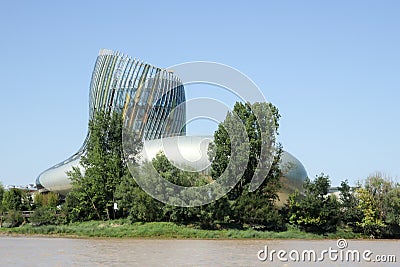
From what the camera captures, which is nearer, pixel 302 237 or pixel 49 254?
pixel 49 254

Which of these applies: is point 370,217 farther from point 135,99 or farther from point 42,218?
point 135,99

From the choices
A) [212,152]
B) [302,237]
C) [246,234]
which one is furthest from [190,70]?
[302,237]

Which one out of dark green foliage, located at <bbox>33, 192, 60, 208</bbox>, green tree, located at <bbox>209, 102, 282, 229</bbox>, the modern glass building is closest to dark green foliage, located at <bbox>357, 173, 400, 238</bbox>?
green tree, located at <bbox>209, 102, 282, 229</bbox>

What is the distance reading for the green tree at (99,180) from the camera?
44.9 metres

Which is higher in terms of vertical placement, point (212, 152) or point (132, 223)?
point (212, 152)

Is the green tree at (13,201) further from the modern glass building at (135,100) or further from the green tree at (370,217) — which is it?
the green tree at (370,217)

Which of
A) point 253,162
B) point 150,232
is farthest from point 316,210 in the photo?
point 150,232

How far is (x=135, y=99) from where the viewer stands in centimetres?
7081

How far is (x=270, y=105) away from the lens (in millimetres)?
43656

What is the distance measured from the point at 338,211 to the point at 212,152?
33.6 ft

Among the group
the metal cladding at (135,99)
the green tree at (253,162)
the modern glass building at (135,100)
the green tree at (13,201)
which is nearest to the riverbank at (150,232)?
the green tree at (253,162)

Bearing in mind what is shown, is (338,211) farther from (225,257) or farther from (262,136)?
(225,257)

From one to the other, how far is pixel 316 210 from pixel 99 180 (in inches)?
643

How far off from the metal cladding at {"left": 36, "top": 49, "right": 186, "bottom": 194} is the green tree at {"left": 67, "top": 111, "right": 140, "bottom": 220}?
20.4 m
